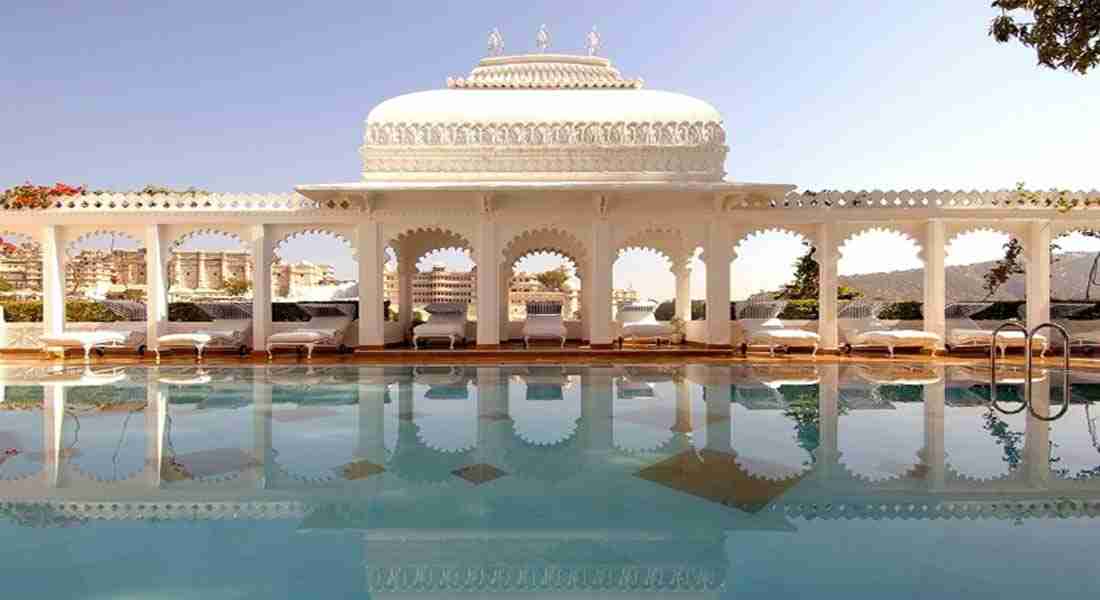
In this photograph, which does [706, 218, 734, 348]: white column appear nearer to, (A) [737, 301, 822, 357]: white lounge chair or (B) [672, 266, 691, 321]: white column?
(A) [737, 301, 822, 357]: white lounge chair

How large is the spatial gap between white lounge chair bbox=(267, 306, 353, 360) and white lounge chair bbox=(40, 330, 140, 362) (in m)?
3.45

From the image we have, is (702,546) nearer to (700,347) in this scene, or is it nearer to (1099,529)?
(1099,529)

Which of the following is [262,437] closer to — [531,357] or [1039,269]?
[531,357]

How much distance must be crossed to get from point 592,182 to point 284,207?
23.5 ft

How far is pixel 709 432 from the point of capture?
20.2 feet

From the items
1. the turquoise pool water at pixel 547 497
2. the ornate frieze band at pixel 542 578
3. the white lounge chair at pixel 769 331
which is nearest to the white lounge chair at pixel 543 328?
the white lounge chair at pixel 769 331

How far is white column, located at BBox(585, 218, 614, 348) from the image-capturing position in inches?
511

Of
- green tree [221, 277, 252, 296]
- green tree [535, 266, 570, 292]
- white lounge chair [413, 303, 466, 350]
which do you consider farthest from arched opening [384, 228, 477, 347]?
green tree [221, 277, 252, 296]

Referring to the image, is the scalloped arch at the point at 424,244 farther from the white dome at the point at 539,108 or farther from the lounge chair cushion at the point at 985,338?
the lounge chair cushion at the point at 985,338

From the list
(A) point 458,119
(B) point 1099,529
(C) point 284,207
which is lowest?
(B) point 1099,529

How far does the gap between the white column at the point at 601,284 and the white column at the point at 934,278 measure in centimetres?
725

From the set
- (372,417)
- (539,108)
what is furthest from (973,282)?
(372,417)

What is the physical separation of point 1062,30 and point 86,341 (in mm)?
18879

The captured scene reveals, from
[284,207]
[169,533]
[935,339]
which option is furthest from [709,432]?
[284,207]
